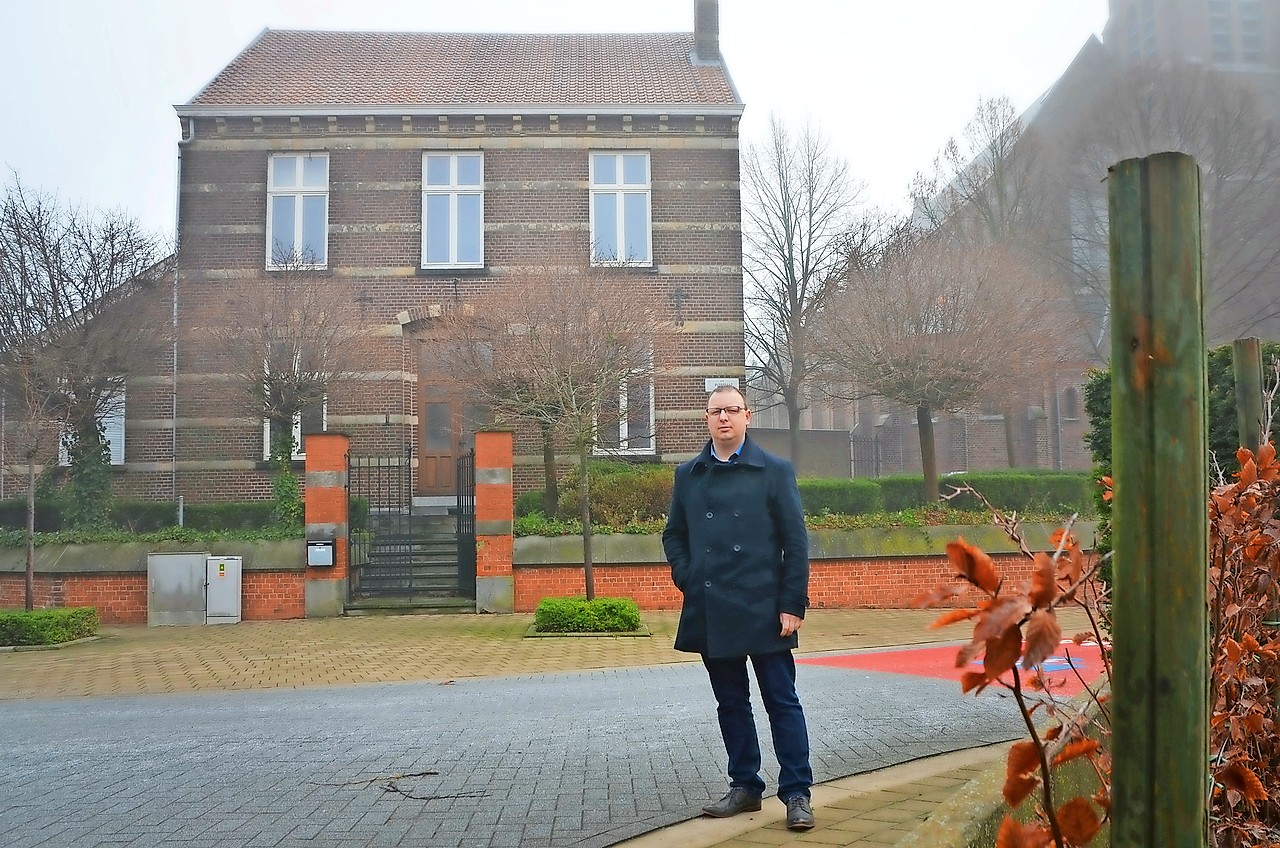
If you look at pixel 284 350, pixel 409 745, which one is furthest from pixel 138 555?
pixel 409 745

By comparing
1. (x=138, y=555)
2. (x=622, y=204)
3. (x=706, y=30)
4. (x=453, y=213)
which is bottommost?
(x=138, y=555)

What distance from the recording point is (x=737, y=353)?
20906 millimetres

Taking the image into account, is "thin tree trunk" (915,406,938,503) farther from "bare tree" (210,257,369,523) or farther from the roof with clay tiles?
"bare tree" (210,257,369,523)

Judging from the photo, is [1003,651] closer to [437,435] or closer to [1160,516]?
[1160,516]

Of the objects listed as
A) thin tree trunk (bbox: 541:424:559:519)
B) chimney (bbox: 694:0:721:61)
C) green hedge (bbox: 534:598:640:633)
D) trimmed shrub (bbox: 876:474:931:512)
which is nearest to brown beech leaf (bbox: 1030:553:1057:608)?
green hedge (bbox: 534:598:640:633)

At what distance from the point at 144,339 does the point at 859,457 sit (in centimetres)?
2591

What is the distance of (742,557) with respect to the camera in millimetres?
4156

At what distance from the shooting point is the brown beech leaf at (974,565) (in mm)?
1240

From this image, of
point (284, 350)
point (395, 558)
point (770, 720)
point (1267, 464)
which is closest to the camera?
point (1267, 464)

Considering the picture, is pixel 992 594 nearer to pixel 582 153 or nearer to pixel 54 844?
pixel 54 844

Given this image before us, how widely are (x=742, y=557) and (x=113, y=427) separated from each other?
1979 centimetres

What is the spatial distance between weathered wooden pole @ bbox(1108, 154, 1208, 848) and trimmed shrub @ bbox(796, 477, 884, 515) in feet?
50.1

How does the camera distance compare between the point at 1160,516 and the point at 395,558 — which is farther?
the point at 395,558

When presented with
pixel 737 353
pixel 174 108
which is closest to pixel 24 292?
pixel 174 108
